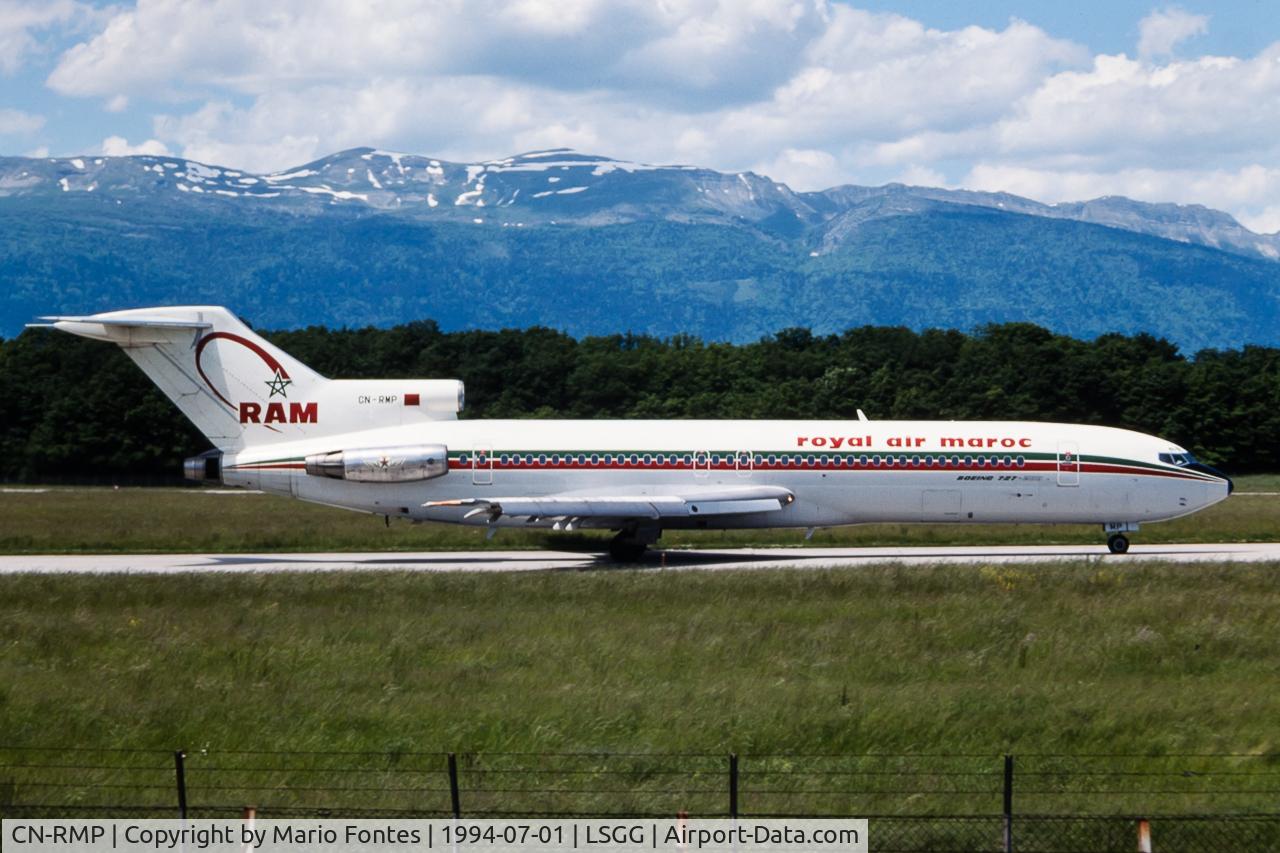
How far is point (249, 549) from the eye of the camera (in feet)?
123

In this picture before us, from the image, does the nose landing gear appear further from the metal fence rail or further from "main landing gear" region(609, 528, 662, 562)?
the metal fence rail

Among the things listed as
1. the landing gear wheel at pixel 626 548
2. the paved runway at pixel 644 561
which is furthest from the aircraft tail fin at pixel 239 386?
the landing gear wheel at pixel 626 548

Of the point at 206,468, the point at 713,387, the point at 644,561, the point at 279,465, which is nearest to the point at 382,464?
the point at 279,465

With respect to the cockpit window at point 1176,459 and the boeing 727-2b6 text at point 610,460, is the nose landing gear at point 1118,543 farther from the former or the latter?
the cockpit window at point 1176,459

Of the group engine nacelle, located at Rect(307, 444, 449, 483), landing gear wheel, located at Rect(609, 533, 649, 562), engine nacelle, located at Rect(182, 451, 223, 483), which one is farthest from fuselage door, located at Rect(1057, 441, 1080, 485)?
engine nacelle, located at Rect(182, 451, 223, 483)

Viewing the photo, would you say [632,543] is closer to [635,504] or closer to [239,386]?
[635,504]

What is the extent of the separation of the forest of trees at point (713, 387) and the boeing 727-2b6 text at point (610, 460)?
133ft

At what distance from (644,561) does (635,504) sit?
109 inches

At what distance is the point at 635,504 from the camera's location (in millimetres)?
31922

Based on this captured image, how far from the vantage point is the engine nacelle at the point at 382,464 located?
110 ft

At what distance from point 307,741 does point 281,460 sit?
733 inches

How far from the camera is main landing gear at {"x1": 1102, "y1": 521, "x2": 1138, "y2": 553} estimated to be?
115ft

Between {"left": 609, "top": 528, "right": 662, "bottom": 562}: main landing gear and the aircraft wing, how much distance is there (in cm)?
81

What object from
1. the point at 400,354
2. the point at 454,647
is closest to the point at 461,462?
the point at 454,647
